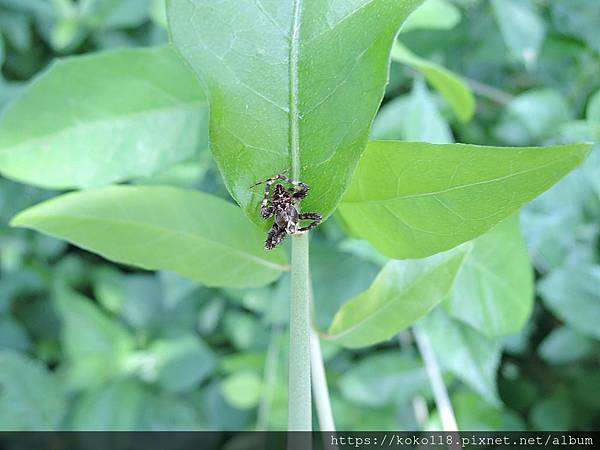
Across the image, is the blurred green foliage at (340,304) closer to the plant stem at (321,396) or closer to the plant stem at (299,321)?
the plant stem at (321,396)

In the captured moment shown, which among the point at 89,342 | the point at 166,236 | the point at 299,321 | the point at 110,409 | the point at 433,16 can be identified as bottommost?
the point at 299,321

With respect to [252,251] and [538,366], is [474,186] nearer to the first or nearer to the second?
[252,251]

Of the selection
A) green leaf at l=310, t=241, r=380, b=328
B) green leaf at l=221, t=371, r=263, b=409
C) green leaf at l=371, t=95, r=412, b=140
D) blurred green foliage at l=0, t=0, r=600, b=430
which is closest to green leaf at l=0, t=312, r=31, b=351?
blurred green foliage at l=0, t=0, r=600, b=430

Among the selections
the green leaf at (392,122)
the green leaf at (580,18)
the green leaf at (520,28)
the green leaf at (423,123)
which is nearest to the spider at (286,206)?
the green leaf at (423,123)

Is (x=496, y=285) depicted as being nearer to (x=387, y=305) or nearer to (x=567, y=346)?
→ (x=387, y=305)

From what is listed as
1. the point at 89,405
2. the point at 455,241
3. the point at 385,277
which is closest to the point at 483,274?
the point at 385,277

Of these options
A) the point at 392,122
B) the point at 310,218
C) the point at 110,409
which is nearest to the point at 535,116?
the point at 392,122
